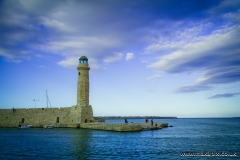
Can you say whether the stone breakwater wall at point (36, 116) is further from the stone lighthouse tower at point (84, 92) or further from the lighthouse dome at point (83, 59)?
the lighthouse dome at point (83, 59)

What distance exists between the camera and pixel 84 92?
3597 cm

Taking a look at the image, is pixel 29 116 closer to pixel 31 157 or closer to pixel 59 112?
pixel 59 112

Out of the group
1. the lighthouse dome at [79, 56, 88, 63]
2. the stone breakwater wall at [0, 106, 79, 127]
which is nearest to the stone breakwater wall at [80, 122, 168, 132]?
the stone breakwater wall at [0, 106, 79, 127]

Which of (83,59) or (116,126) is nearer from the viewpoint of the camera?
(116,126)

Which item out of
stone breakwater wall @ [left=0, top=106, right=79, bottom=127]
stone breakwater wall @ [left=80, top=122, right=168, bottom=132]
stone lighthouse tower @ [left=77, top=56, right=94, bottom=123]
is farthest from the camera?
stone breakwater wall @ [left=0, top=106, right=79, bottom=127]

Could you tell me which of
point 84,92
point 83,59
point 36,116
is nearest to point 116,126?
point 84,92

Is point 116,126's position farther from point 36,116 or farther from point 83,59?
point 36,116

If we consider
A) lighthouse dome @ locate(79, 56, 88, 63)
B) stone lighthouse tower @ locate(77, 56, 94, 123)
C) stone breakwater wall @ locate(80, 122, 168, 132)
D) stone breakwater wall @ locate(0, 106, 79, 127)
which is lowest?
stone breakwater wall @ locate(80, 122, 168, 132)

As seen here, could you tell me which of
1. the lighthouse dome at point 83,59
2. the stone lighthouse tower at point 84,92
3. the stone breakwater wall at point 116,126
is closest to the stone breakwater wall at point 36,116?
the stone lighthouse tower at point 84,92

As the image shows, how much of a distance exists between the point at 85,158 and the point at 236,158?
9123mm

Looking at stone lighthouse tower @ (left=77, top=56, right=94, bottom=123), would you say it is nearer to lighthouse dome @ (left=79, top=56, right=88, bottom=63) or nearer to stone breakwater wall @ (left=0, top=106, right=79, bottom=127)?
lighthouse dome @ (left=79, top=56, right=88, bottom=63)

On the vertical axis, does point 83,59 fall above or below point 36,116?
above

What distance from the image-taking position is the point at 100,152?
1586cm

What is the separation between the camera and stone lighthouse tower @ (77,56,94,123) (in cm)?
3569
